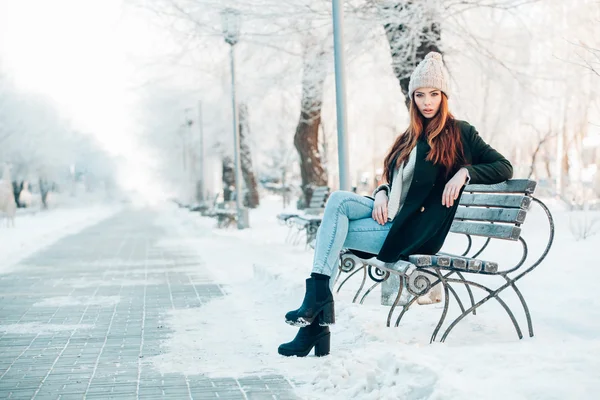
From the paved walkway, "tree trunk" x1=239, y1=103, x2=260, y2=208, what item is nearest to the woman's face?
the paved walkway

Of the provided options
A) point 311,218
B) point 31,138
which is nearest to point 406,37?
point 311,218

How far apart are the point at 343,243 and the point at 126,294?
4557 mm

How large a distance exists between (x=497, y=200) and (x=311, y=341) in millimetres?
1525

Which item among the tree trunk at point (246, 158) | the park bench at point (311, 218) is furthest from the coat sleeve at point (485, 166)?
the tree trunk at point (246, 158)

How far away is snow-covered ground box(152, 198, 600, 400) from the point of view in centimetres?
364

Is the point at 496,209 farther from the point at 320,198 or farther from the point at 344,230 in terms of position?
the point at 320,198

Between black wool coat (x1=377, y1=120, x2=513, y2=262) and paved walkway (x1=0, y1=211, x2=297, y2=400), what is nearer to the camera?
paved walkway (x1=0, y1=211, x2=297, y2=400)

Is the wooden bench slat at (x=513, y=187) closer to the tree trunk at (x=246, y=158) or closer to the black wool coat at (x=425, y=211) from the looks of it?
Answer: the black wool coat at (x=425, y=211)

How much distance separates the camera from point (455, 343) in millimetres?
4922

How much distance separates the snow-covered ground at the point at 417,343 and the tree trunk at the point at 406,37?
13.2 feet

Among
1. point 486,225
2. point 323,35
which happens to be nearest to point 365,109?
point 323,35

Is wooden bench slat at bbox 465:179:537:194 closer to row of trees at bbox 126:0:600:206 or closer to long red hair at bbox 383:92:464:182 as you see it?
long red hair at bbox 383:92:464:182

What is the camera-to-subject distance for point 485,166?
4.89 metres

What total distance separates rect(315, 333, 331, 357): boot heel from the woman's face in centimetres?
157
